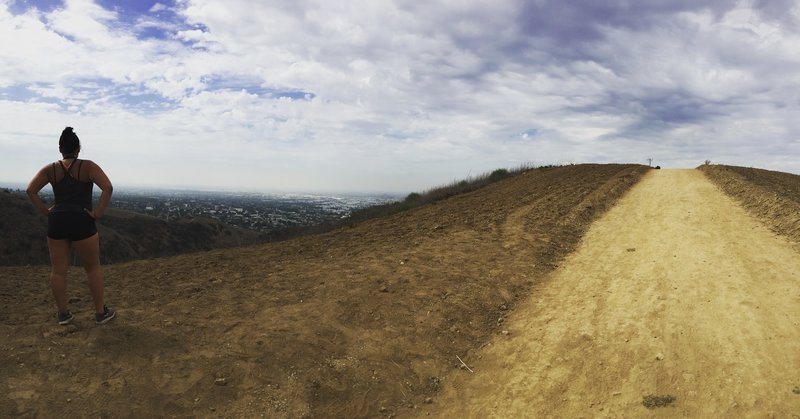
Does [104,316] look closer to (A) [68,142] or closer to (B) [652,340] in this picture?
(A) [68,142]

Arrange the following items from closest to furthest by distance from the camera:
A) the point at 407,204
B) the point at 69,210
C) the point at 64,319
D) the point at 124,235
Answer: the point at 69,210, the point at 64,319, the point at 407,204, the point at 124,235

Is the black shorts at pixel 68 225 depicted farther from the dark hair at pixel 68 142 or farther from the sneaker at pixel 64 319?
the sneaker at pixel 64 319

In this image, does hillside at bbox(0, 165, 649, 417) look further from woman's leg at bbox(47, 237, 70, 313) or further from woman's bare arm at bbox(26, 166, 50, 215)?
woman's bare arm at bbox(26, 166, 50, 215)

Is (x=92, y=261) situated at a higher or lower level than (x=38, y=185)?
lower

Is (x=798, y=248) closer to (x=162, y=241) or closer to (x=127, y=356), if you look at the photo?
(x=127, y=356)

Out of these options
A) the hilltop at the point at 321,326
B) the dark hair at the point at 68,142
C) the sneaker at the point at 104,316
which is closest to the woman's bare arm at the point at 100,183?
the dark hair at the point at 68,142

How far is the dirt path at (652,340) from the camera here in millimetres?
4332

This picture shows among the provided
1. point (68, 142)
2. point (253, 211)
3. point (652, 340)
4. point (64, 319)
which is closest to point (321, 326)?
point (64, 319)

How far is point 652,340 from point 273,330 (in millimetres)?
4510

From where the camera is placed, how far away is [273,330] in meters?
5.36

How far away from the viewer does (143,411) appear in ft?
12.7

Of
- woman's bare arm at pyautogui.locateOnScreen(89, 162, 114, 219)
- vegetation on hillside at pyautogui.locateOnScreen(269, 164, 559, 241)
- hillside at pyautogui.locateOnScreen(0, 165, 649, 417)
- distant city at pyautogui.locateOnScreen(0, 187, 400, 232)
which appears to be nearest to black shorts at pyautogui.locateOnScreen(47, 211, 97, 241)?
woman's bare arm at pyautogui.locateOnScreen(89, 162, 114, 219)

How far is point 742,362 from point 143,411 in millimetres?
5910

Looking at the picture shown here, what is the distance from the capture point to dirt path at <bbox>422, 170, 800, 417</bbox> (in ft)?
14.2
